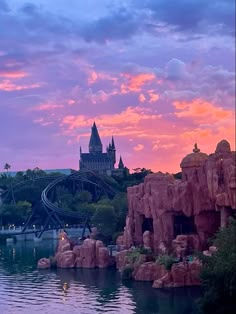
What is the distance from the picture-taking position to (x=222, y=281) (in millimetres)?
21922

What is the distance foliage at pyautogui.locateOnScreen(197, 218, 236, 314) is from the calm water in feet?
13.5

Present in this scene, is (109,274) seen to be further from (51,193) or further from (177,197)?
(51,193)

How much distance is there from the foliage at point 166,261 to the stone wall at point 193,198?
2994 millimetres

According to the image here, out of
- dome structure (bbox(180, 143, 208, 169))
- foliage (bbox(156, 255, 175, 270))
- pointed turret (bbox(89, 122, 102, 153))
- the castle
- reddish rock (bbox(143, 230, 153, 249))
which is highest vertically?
pointed turret (bbox(89, 122, 102, 153))

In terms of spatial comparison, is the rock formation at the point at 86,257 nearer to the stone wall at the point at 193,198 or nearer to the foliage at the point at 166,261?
the stone wall at the point at 193,198

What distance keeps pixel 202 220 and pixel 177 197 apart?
73.4 inches

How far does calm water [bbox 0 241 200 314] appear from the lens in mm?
27609

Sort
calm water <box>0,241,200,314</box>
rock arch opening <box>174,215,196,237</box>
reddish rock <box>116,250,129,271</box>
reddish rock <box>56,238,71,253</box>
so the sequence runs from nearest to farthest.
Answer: calm water <box>0,241,200,314</box>, reddish rock <box>116,250,129,271</box>, rock arch opening <box>174,215,196,237</box>, reddish rock <box>56,238,71,253</box>

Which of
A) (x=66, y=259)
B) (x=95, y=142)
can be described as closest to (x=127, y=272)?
(x=66, y=259)

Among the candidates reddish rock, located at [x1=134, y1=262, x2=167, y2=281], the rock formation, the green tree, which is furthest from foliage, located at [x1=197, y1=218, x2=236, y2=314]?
the green tree

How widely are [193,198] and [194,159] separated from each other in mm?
2511

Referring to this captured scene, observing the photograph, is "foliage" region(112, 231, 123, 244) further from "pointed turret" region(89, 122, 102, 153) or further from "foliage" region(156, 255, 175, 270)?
"pointed turret" region(89, 122, 102, 153)

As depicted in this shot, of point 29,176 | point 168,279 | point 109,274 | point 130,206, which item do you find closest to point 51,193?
point 29,176

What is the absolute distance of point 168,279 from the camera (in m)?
31.8
